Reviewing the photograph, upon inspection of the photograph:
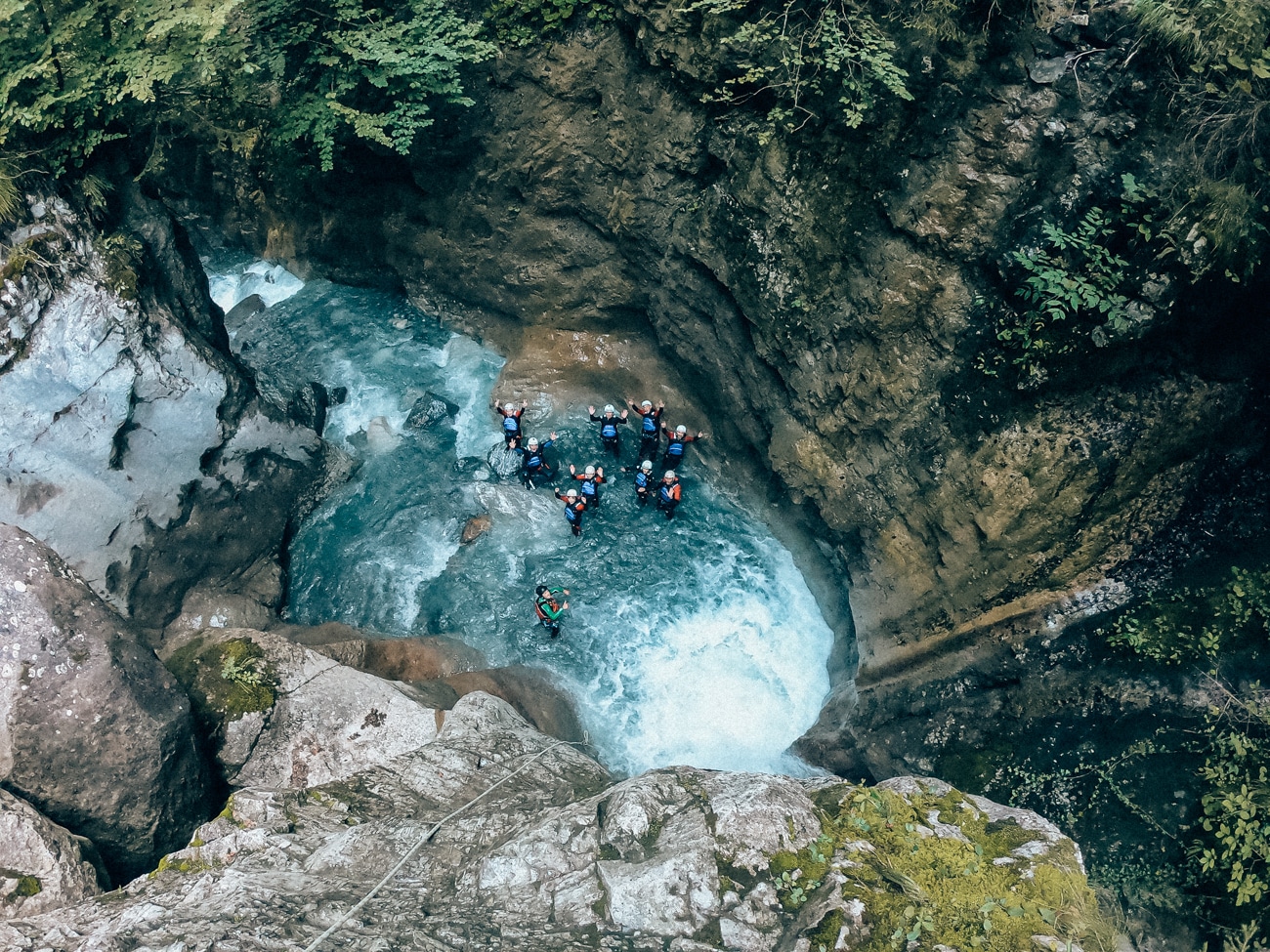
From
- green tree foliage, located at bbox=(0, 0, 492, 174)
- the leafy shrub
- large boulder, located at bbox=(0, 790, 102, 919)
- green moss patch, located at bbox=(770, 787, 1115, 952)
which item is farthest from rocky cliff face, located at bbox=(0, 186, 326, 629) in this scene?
the leafy shrub

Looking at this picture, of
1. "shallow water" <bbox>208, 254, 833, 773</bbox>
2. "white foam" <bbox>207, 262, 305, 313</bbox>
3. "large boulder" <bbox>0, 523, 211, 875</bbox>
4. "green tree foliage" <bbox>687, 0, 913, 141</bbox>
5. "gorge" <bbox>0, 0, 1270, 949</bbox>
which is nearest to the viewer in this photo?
"large boulder" <bbox>0, 523, 211, 875</bbox>

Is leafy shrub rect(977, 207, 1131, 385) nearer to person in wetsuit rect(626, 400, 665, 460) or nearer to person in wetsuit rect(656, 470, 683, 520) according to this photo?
person in wetsuit rect(656, 470, 683, 520)

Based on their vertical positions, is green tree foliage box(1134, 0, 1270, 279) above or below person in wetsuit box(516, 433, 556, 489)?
above

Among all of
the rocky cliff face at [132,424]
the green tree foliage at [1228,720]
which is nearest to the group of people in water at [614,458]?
the rocky cliff face at [132,424]

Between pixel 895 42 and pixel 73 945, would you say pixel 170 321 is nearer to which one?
pixel 73 945

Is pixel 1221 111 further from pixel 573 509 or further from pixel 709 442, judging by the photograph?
pixel 573 509

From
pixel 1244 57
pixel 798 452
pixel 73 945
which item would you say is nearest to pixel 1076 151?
pixel 1244 57

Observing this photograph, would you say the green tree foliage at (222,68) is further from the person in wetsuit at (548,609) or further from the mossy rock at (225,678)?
the person in wetsuit at (548,609)
